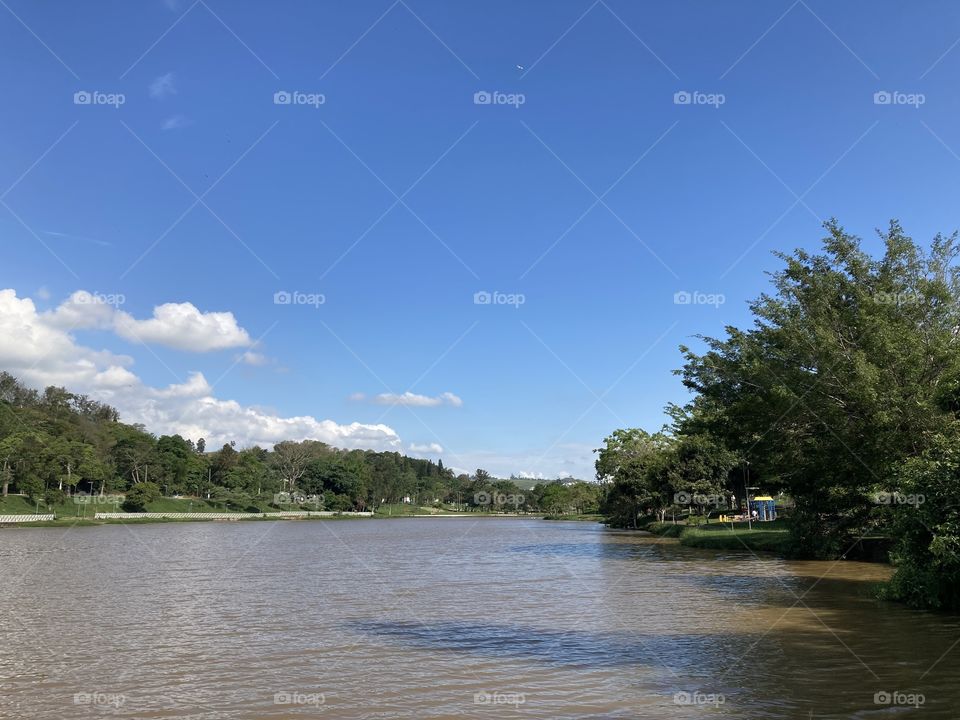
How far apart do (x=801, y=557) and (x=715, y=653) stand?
22810 millimetres

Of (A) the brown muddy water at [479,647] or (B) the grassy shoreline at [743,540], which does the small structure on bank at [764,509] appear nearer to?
(B) the grassy shoreline at [743,540]

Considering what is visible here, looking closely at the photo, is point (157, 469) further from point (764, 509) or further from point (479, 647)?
point (479, 647)

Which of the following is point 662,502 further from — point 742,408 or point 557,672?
point 557,672

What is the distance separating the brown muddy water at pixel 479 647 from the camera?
436 inches

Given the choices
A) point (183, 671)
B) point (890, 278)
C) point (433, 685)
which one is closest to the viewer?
point (433, 685)

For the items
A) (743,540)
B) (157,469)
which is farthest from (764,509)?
(157,469)

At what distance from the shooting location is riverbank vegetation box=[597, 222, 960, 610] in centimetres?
1897

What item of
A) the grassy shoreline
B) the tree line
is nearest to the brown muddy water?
the grassy shoreline

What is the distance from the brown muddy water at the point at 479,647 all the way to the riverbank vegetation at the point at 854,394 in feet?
8.20

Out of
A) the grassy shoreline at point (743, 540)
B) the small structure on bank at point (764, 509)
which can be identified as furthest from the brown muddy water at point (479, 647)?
the small structure on bank at point (764, 509)

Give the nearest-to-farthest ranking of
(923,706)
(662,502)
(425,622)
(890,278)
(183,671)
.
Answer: (923,706)
(183,671)
(425,622)
(890,278)
(662,502)

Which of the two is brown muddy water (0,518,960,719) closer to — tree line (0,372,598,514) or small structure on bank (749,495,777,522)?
small structure on bank (749,495,777,522)

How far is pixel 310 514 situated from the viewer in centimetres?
13838

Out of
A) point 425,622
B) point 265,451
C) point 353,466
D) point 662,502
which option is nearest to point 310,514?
point 353,466
